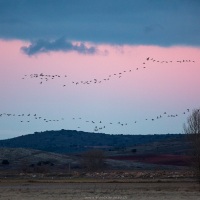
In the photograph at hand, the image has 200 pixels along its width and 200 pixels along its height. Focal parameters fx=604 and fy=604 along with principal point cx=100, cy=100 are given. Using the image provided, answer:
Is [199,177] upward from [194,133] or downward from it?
downward

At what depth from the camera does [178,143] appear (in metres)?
182

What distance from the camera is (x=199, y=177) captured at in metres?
54.9

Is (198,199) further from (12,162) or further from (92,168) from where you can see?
(12,162)

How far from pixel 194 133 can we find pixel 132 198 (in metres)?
14.9

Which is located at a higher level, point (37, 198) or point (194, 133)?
point (194, 133)

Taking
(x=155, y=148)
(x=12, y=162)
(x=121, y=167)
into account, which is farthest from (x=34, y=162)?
(x=155, y=148)

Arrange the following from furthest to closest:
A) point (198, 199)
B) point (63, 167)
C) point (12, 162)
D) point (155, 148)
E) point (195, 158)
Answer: point (155, 148)
point (12, 162)
point (63, 167)
point (195, 158)
point (198, 199)

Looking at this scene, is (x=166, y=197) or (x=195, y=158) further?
(x=195, y=158)

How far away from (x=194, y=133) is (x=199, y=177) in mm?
4068

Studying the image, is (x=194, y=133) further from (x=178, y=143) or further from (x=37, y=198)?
(x=178, y=143)

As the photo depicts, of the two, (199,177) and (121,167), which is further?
(121,167)

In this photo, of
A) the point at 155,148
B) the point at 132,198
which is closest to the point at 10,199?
the point at 132,198

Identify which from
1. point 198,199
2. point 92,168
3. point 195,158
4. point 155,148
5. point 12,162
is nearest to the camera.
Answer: point 198,199

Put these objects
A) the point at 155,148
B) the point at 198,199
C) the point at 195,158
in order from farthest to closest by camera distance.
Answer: the point at 155,148
the point at 195,158
the point at 198,199
